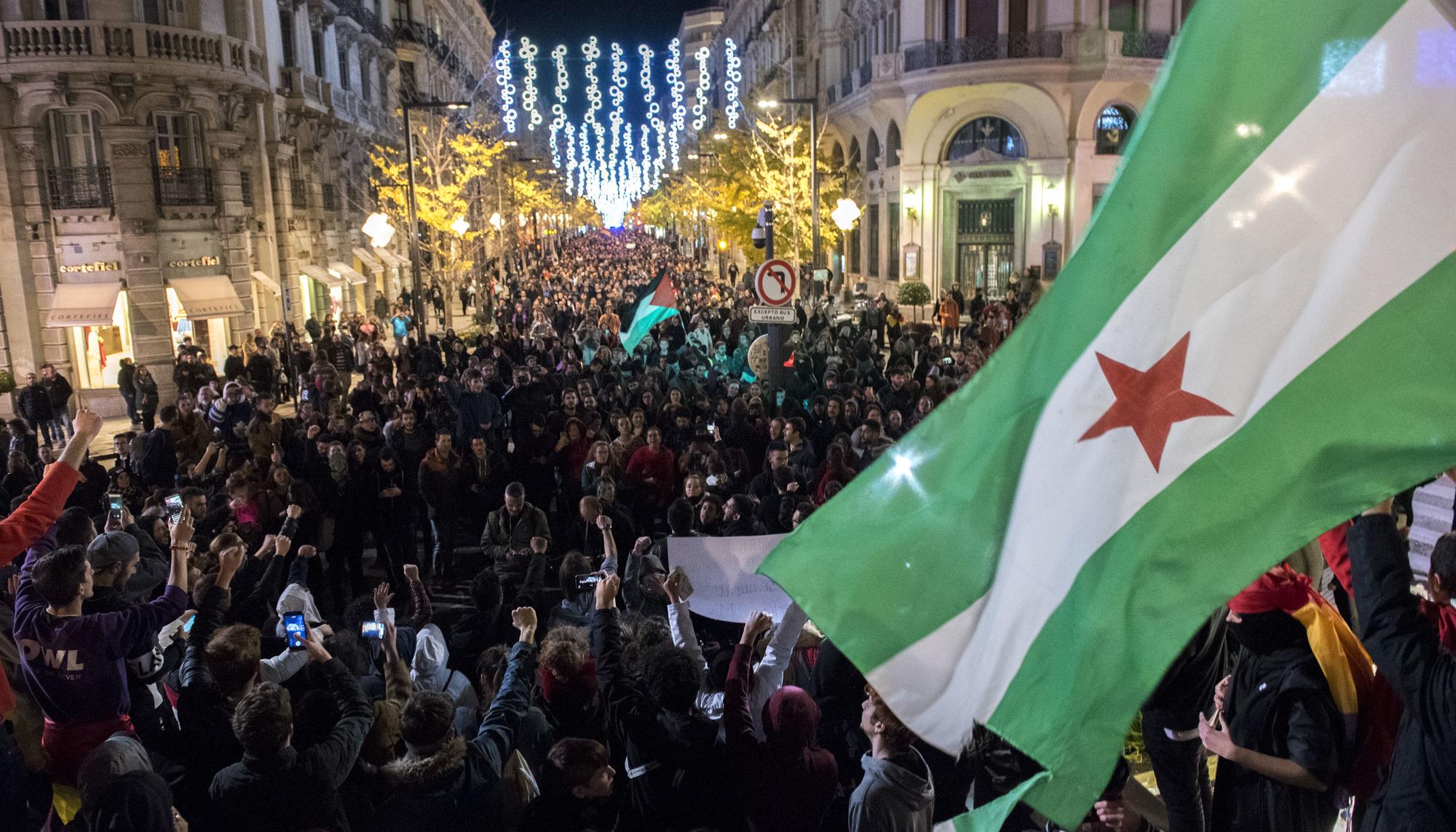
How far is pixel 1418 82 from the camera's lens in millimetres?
2525

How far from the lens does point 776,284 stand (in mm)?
14695

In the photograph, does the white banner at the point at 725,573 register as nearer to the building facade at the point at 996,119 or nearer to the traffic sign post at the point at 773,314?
the traffic sign post at the point at 773,314

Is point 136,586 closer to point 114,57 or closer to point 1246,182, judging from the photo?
point 1246,182

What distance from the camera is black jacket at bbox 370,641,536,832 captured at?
3.89 meters

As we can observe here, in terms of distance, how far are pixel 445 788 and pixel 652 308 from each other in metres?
13.7

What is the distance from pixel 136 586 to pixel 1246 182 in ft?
21.0

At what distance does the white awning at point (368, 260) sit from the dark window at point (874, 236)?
1956cm

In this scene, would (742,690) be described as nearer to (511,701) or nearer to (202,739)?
(511,701)

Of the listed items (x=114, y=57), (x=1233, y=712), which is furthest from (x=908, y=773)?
(x=114, y=57)

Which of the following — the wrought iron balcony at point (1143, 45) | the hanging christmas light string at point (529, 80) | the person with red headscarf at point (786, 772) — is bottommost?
the person with red headscarf at point (786, 772)

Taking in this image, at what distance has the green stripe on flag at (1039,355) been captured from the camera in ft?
8.97

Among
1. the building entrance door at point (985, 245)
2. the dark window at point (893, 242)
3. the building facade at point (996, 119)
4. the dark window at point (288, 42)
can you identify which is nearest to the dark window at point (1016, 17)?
the building facade at point (996, 119)

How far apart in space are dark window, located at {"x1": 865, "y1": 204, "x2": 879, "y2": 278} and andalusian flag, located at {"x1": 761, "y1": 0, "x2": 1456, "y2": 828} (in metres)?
40.3

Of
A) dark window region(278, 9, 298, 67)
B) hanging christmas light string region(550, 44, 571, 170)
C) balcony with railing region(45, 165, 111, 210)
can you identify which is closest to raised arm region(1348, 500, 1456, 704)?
balcony with railing region(45, 165, 111, 210)
